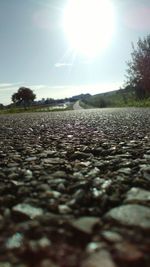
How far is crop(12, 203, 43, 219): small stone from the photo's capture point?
234 centimetres

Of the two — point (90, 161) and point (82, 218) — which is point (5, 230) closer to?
point (82, 218)

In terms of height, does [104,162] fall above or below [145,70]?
below

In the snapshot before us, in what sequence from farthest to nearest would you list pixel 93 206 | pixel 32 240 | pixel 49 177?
pixel 49 177 < pixel 93 206 < pixel 32 240

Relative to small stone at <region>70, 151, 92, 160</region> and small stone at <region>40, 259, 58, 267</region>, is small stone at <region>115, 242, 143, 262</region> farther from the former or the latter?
small stone at <region>70, 151, 92, 160</region>

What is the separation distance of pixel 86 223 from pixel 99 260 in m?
0.51

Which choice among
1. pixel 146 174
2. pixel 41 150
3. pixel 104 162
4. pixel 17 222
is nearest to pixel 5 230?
pixel 17 222

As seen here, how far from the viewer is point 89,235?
6.41 feet

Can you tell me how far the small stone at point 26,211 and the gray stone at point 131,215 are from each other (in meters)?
0.54

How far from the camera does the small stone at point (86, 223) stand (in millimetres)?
2043

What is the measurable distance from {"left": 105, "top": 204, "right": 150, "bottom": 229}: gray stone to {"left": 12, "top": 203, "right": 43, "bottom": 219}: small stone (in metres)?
0.54

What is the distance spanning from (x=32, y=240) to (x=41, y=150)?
3.88 meters

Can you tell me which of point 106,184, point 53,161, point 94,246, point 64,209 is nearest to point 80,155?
point 53,161

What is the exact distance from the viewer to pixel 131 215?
218 centimetres

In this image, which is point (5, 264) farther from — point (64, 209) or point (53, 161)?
point (53, 161)
